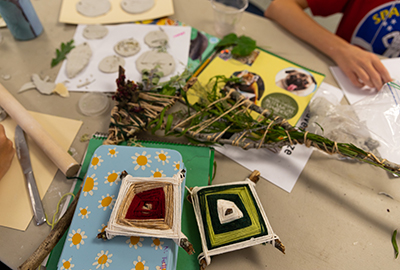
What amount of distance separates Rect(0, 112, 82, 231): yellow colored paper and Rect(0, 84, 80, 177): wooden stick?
51mm

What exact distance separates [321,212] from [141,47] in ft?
2.88

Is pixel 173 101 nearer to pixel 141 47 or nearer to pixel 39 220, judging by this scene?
pixel 141 47

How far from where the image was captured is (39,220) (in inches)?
26.2

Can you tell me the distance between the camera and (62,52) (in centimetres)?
100

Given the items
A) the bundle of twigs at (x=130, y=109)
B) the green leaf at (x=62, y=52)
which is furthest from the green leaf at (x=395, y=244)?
the green leaf at (x=62, y=52)

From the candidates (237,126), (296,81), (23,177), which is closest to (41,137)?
(23,177)

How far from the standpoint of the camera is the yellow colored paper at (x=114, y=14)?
1102 mm

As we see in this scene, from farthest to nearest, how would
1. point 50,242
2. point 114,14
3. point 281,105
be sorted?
point 114,14 → point 281,105 → point 50,242

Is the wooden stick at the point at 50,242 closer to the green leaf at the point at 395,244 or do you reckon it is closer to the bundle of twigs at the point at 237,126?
the bundle of twigs at the point at 237,126

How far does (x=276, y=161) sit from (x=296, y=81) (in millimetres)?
341

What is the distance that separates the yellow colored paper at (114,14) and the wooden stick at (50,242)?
2.72 ft

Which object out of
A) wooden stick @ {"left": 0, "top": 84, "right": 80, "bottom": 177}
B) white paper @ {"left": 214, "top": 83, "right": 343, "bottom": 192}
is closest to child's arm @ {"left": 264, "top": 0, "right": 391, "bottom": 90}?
white paper @ {"left": 214, "top": 83, "right": 343, "bottom": 192}

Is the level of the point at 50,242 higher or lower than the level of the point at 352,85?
lower

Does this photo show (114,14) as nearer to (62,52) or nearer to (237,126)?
(62,52)
